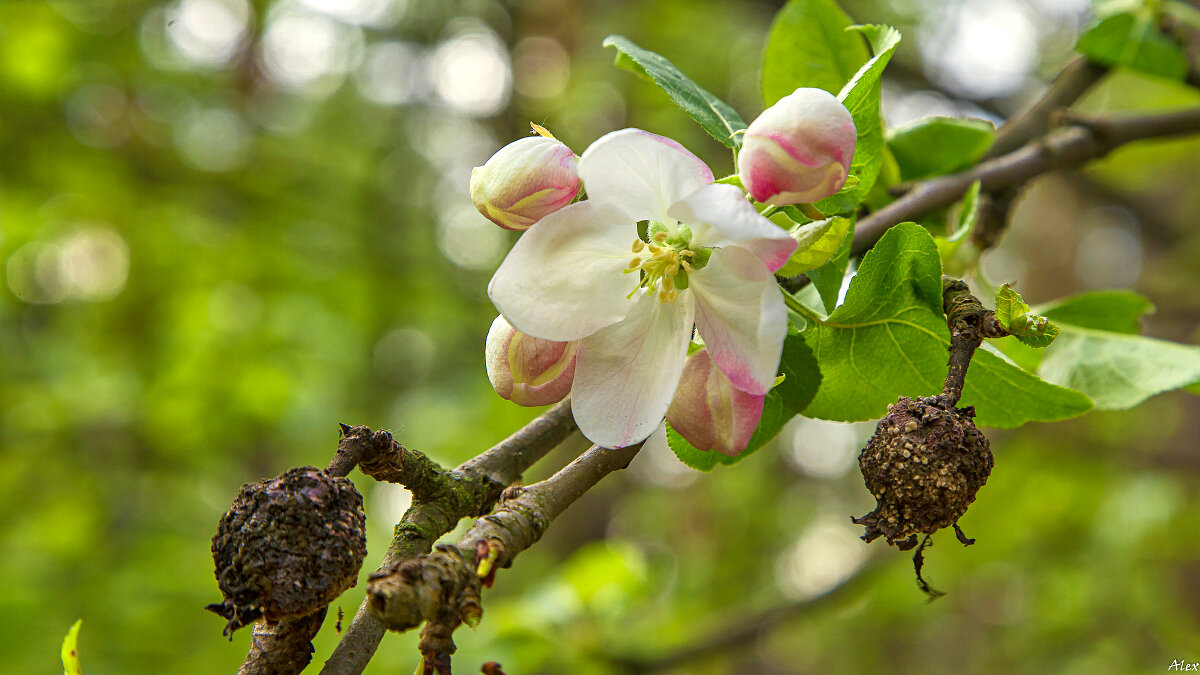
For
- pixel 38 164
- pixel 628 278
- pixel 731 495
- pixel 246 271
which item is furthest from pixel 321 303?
pixel 628 278

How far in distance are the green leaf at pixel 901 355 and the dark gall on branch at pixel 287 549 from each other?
0.45 m

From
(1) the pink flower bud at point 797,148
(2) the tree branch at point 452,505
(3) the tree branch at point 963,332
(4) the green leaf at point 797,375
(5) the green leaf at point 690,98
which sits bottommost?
(3) the tree branch at point 963,332

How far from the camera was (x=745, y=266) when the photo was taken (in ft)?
2.19

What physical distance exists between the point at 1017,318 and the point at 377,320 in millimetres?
4103

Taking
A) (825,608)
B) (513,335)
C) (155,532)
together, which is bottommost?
(825,608)

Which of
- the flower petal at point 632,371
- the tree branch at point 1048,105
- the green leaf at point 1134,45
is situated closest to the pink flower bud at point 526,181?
the flower petal at point 632,371

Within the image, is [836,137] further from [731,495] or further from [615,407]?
[731,495]

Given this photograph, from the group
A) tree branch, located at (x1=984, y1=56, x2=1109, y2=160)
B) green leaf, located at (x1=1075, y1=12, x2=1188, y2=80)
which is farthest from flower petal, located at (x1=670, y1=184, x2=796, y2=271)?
green leaf, located at (x1=1075, y1=12, x2=1188, y2=80)

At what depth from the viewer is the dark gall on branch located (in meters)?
0.55

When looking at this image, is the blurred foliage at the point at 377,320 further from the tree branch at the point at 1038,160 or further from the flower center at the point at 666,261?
the flower center at the point at 666,261

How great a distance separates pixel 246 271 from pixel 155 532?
1.26 metres

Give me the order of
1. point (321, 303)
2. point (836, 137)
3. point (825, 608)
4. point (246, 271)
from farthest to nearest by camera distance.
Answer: point (321, 303)
point (246, 271)
point (825, 608)
point (836, 137)

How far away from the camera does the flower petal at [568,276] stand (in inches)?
26.9

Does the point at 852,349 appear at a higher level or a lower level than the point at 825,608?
higher
